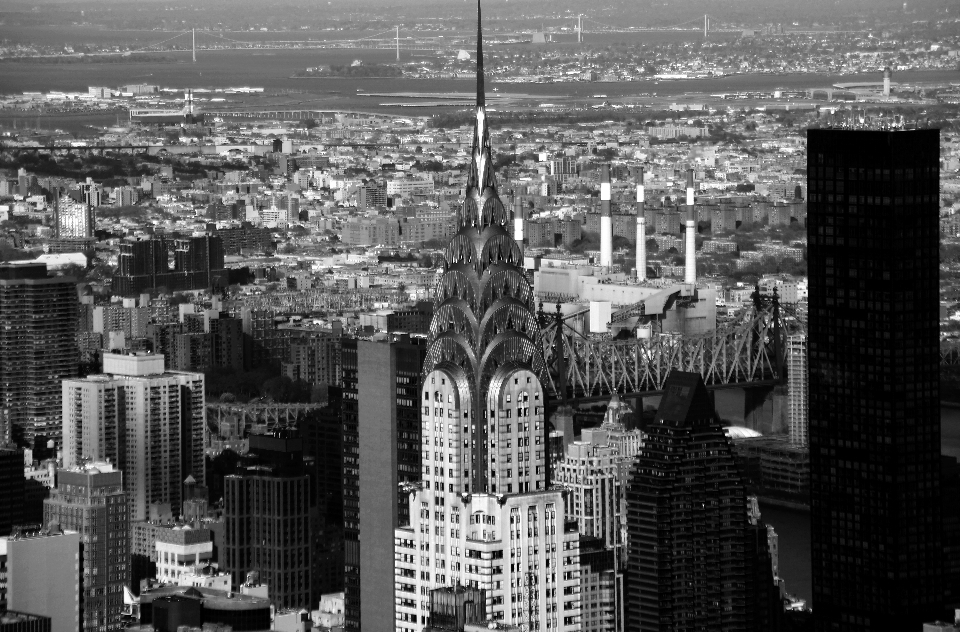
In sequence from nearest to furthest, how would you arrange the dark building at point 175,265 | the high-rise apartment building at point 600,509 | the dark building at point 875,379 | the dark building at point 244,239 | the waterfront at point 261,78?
the high-rise apartment building at point 600,509, the dark building at point 875,379, the waterfront at point 261,78, the dark building at point 175,265, the dark building at point 244,239

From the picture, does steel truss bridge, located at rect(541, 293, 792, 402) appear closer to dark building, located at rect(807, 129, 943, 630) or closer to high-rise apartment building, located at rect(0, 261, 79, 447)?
high-rise apartment building, located at rect(0, 261, 79, 447)

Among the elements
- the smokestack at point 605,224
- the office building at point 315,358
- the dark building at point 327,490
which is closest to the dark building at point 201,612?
the dark building at point 327,490

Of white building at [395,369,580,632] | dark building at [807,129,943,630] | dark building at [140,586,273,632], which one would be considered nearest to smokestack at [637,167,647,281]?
dark building at [807,129,943,630]

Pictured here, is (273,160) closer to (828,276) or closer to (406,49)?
(406,49)

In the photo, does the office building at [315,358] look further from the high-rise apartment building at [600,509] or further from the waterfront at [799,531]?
the waterfront at [799,531]

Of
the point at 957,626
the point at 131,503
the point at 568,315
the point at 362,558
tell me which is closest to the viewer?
the point at 957,626

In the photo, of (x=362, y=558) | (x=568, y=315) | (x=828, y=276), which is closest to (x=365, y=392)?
(x=362, y=558)

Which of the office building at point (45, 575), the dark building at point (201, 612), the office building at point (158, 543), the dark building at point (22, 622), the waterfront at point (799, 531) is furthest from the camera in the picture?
the office building at point (158, 543)
